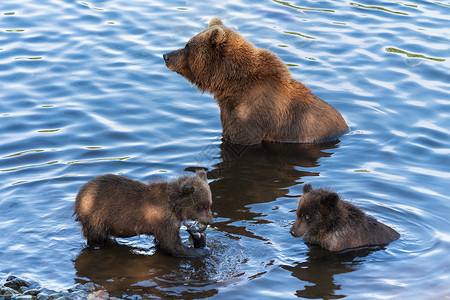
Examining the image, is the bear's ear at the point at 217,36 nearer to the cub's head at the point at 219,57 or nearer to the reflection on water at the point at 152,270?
the cub's head at the point at 219,57

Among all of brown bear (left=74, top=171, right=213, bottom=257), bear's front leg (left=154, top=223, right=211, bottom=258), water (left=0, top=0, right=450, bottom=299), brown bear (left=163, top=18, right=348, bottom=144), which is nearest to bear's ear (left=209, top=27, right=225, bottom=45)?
brown bear (left=163, top=18, right=348, bottom=144)

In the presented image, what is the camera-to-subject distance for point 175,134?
12125mm

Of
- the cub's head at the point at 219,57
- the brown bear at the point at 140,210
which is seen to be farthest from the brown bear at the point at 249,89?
the brown bear at the point at 140,210

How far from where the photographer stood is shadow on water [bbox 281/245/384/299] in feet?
26.8

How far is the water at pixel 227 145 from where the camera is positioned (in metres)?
8.45

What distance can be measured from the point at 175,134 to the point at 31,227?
360 cm

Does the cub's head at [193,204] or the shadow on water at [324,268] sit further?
the cub's head at [193,204]

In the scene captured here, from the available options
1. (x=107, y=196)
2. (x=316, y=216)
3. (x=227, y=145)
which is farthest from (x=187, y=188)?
(x=227, y=145)

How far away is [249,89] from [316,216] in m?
3.31

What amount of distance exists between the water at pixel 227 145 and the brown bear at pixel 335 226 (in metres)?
0.17

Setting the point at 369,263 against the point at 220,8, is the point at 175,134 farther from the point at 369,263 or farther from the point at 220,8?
the point at 220,8

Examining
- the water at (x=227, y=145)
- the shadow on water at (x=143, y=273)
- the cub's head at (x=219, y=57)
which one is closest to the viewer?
the shadow on water at (x=143, y=273)

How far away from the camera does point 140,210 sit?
8.62m

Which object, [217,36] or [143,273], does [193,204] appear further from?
[217,36]
